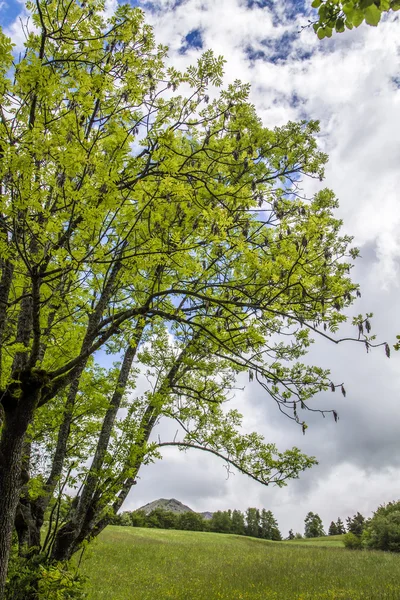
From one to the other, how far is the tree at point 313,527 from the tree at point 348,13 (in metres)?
73.9

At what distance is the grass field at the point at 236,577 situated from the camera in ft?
33.2

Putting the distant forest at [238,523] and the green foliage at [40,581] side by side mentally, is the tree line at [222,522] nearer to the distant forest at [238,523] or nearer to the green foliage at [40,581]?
the distant forest at [238,523]

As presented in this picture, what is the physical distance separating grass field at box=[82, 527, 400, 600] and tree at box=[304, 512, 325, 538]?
2072 inches

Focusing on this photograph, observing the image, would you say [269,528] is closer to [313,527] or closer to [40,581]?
[313,527]

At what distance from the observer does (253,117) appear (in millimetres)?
8391

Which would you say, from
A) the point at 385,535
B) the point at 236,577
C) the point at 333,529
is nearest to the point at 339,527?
the point at 333,529

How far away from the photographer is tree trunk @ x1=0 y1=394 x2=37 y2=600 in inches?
168

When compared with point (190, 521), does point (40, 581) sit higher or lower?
higher

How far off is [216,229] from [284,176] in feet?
17.3

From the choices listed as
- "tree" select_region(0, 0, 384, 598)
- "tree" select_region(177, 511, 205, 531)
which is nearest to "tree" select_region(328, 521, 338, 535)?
"tree" select_region(177, 511, 205, 531)

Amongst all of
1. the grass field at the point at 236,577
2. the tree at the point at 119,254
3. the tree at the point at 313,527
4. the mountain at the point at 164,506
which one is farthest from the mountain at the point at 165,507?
the tree at the point at 119,254

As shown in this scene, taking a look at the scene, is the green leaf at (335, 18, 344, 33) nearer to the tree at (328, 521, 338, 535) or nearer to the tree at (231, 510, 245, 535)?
the tree at (231, 510, 245, 535)

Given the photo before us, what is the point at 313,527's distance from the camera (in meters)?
62.3

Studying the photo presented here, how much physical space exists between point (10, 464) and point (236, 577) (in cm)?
1205
